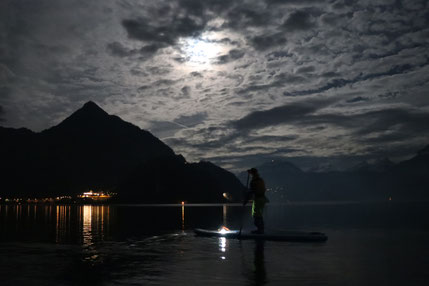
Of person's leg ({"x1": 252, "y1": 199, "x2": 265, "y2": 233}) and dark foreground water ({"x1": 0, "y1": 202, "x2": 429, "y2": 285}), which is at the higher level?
person's leg ({"x1": 252, "y1": 199, "x2": 265, "y2": 233})

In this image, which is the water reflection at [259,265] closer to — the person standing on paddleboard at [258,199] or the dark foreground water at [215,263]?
the dark foreground water at [215,263]

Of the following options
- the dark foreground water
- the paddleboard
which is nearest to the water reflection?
the dark foreground water

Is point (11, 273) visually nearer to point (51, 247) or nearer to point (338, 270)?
point (51, 247)

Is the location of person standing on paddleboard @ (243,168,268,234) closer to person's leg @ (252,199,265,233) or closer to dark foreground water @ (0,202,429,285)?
person's leg @ (252,199,265,233)

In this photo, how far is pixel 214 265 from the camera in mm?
16406

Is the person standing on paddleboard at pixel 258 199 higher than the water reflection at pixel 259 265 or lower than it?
higher

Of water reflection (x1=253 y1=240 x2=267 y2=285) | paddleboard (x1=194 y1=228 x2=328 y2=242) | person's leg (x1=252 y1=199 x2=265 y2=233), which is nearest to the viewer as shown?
water reflection (x1=253 y1=240 x2=267 y2=285)

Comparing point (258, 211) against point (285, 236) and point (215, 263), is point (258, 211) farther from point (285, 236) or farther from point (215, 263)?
point (215, 263)

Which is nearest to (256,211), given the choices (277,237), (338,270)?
(277,237)

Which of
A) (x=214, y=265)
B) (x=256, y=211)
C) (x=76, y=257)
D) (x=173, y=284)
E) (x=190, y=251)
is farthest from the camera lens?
(x=256, y=211)

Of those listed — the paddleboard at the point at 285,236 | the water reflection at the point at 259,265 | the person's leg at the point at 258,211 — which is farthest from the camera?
Answer: the person's leg at the point at 258,211

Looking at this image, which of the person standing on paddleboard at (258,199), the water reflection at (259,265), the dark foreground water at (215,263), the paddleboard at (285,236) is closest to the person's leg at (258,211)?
the person standing on paddleboard at (258,199)

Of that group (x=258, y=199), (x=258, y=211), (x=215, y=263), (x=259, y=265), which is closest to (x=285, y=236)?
(x=258, y=211)

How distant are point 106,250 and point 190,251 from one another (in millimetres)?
4487
